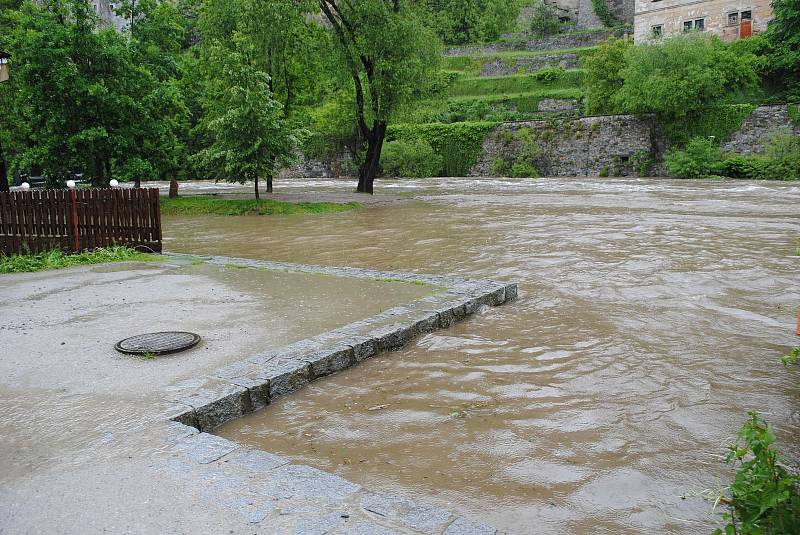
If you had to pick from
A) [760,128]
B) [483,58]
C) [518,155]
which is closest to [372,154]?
[518,155]

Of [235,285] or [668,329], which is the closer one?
[668,329]

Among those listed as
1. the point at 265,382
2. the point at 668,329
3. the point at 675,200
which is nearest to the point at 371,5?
the point at 675,200

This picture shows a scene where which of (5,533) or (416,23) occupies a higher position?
(416,23)

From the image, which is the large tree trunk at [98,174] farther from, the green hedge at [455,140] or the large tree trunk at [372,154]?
the green hedge at [455,140]

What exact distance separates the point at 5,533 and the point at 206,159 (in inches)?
782

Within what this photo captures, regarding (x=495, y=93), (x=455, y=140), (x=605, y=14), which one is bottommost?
(x=455, y=140)

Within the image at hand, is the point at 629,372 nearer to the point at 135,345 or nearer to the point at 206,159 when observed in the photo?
the point at 135,345

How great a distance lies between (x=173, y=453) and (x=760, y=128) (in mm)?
41595

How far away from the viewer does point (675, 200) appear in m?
24.2

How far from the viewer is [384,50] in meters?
24.0

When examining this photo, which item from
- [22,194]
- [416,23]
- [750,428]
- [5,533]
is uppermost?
[416,23]

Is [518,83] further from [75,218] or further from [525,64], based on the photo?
[75,218]

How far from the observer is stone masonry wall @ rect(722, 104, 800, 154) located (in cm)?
3703

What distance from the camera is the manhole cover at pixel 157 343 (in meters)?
5.96
